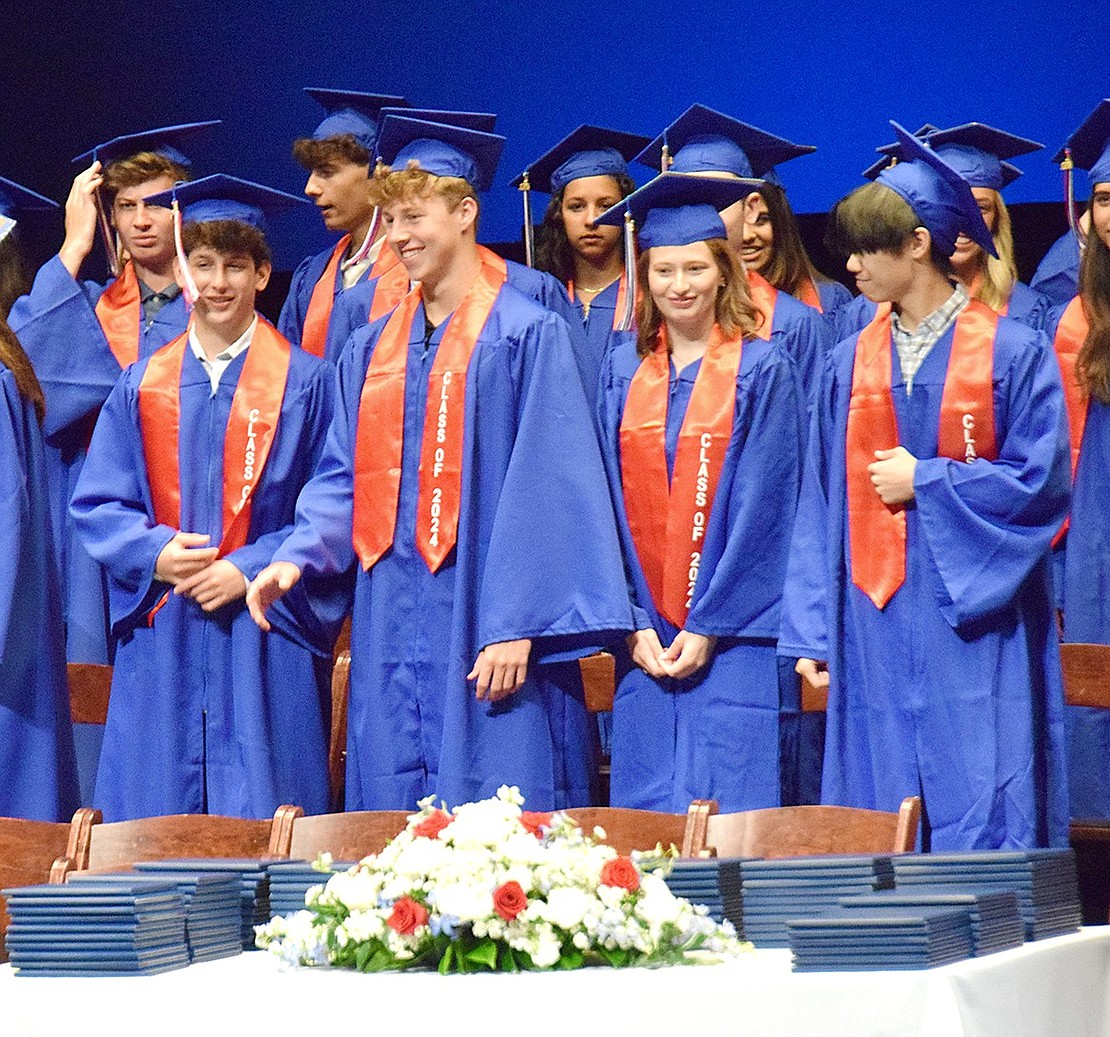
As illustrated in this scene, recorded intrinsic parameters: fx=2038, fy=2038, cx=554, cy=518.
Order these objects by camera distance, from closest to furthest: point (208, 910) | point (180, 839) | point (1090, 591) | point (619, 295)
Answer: point (208, 910) < point (180, 839) < point (1090, 591) < point (619, 295)

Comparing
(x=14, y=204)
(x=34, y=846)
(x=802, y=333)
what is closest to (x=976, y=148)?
(x=802, y=333)

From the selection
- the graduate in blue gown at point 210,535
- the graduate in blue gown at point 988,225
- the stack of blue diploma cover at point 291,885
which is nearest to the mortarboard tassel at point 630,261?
the graduate in blue gown at point 988,225

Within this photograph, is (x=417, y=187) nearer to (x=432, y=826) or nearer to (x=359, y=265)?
(x=359, y=265)

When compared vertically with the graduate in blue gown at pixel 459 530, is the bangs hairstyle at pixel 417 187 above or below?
above

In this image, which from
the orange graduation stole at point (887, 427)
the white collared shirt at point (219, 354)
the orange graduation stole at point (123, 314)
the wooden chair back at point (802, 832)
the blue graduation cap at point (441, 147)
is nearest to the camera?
the wooden chair back at point (802, 832)

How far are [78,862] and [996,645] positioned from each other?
2.13 metres

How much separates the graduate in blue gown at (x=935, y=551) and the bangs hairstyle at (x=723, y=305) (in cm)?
43

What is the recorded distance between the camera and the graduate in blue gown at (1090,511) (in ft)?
18.7

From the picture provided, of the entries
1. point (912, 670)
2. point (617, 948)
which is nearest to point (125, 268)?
A: point (912, 670)

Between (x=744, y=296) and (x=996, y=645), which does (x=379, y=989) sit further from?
(x=744, y=296)

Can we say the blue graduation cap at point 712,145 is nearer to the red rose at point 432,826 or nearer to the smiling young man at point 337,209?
the smiling young man at point 337,209

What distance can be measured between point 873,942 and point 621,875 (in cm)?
36

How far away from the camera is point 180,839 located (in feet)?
13.7

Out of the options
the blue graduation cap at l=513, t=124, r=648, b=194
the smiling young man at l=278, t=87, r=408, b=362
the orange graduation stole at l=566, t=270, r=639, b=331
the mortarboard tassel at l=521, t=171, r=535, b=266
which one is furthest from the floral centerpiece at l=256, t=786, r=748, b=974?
the blue graduation cap at l=513, t=124, r=648, b=194
